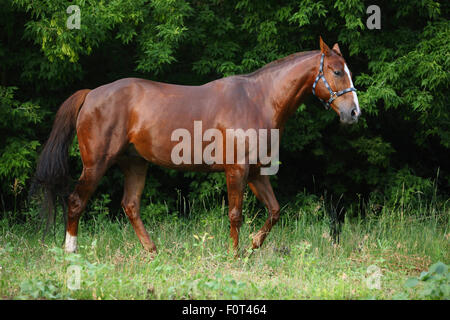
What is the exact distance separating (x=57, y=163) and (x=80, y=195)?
46cm

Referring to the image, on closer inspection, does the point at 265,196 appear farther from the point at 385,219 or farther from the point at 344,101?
the point at 385,219

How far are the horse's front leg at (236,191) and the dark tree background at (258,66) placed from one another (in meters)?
2.29

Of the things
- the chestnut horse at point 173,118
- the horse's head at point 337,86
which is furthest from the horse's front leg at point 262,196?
the horse's head at point 337,86

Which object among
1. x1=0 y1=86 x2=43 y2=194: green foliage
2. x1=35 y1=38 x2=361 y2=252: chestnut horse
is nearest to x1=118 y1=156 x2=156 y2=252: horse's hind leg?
x1=35 y1=38 x2=361 y2=252: chestnut horse

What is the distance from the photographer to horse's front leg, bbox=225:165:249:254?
219 inches

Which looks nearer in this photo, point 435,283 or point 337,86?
point 435,283

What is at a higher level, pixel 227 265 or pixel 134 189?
pixel 134 189

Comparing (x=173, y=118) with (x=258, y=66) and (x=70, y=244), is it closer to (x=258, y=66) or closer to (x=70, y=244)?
(x=70, y=244)

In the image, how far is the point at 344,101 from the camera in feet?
17.9

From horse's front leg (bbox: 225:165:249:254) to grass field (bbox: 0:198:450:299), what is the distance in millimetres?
275

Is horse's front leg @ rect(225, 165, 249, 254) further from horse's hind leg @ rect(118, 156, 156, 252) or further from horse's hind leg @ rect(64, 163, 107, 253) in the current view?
horse's hind leg @ rect(64, 163, 107, 253)

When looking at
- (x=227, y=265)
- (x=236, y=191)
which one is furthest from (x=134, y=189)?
(x=227, y=265)

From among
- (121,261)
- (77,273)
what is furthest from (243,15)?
(77,273)

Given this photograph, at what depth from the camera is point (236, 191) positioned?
5613 mm
